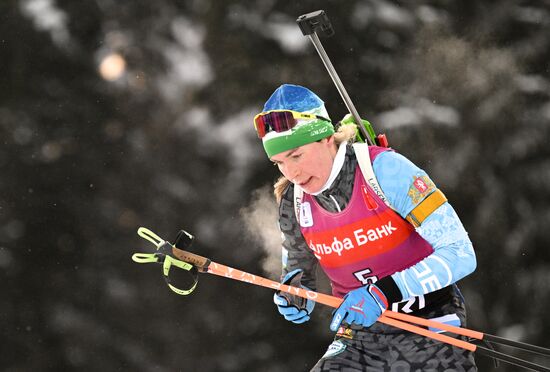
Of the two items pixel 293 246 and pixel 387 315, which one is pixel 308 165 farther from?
pixel 387 315

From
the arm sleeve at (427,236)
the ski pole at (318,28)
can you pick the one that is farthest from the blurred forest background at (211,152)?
the arm sleeve at (427,236)

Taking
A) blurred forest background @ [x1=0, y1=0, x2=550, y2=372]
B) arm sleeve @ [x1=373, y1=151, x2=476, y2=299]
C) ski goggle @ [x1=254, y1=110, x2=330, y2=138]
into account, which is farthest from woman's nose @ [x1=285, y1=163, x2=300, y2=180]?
blurred forest background @ [x1=0, y1=0, x2=550, y2=372]

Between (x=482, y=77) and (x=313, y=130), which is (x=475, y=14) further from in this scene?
(x=313, y=130)


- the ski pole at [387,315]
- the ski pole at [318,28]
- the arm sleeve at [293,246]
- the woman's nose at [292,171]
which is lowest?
the ski pole at [387,315]

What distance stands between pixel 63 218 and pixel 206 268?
2078 mm

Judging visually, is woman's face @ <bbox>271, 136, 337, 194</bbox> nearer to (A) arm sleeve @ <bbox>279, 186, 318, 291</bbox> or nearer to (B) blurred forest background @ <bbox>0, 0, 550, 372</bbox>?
(A) arm sleeve @ <bbox>279, 186, 318, 291</bbox>

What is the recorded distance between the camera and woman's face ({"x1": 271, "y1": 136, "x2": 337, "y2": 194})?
8.19ft

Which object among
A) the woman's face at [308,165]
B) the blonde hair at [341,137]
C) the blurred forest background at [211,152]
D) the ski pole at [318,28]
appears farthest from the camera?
the blurred forest background at [211,152]

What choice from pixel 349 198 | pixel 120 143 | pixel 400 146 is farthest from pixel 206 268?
pixel 400 146

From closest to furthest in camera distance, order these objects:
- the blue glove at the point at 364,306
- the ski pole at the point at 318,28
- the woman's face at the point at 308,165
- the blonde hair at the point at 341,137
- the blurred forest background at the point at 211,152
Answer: the blue glove at the point at 364,306, the woman's face at the point at 308,165, the blonde hair at the point at 341,137, the ski pole at the point at 318,28, the blurred forest background at the point at 211,152

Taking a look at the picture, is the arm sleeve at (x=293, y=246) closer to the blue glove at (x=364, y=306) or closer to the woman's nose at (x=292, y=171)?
the woman's nose at (x=292, y=171)

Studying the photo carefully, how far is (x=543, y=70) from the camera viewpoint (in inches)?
179

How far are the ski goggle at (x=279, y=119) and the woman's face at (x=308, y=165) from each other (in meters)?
0.09

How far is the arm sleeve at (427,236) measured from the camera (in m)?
2.33
